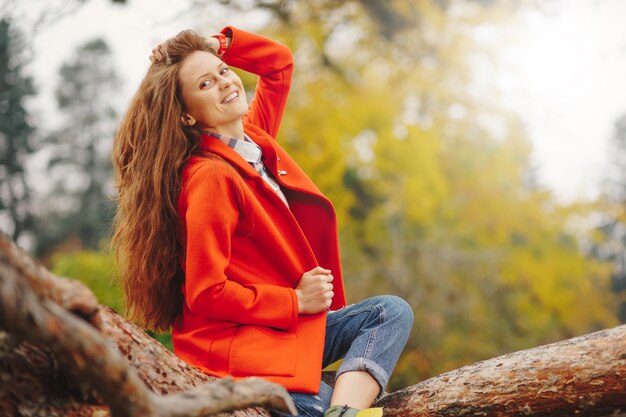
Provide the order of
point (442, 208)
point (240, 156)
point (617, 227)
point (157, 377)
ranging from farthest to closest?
point (617, 227)
point (442, 208)
point (240, 156)
point (157, 377)

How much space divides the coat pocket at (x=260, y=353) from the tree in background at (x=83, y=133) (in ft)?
86.3

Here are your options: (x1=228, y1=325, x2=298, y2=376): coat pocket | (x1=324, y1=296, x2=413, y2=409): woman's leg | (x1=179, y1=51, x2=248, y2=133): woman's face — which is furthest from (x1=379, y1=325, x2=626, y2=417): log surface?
(x1=179, y1=51, x2=248, y2=133): woman's face

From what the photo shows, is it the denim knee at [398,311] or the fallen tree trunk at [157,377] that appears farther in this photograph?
the denim knee at [398,311]

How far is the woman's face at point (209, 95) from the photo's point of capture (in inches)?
93.3

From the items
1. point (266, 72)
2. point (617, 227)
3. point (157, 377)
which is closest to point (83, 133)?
point (617, 227)

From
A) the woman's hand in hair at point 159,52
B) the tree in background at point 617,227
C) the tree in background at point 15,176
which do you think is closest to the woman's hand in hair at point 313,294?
the woman's hand in hair at point 159,52

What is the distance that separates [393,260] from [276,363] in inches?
538

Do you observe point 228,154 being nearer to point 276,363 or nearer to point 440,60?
point 276,363

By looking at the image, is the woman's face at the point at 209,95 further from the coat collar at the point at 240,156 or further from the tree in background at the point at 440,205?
the tree in background at the point at 440,205

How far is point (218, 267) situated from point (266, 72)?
1162mm

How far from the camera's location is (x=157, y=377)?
174 cm

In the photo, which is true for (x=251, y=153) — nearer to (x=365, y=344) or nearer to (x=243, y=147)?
(x=243, y=147)

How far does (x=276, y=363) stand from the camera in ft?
6.81

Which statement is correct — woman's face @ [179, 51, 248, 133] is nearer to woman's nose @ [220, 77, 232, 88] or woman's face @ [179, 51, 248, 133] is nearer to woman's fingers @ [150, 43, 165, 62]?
woman's nose @ [220, 77, 232, 88]
